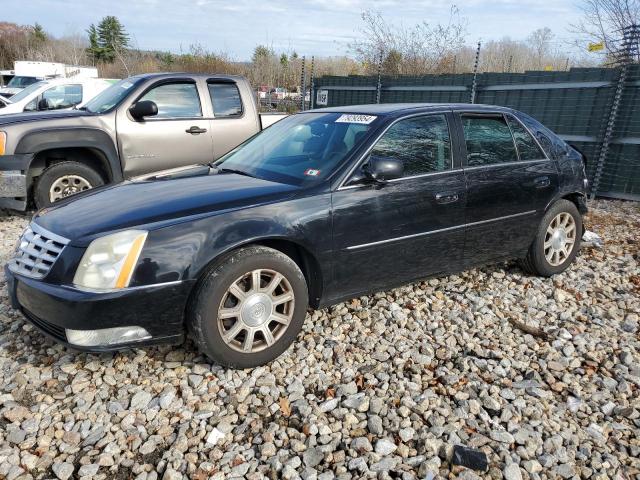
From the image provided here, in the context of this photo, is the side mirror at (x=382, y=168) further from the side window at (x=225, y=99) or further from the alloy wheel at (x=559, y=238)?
the side window at (x=225, y=99)

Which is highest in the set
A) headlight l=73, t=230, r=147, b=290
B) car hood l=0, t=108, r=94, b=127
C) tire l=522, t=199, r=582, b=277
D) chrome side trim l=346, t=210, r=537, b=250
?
car hood l=0, t=108, r=94, b=127

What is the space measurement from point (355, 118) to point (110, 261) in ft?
6.80

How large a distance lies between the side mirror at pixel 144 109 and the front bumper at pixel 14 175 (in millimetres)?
1264

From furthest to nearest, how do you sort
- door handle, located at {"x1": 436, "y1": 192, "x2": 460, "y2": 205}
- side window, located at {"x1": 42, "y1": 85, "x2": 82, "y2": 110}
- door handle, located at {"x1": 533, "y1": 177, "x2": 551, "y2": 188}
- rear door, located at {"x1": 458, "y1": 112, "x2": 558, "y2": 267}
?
side window, located at {"x1": 42, "y1": 85, "x2": 82, "y2": 110}, door handle, located at {"x1": 533, "y1": 177, "x2": 551, "y2": 188}, rear door, located at {"x1": 458, "y1": 112, "x2": 558, "y2": 267}, door handle, located at {"x1": 436, "y1": 192, "x2": 460, "y2": 205}

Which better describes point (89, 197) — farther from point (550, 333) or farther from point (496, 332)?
point (550, 333)

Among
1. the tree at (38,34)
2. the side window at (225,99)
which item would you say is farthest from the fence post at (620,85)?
the tree at (38,34)

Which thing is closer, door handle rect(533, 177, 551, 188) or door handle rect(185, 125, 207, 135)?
door handle rect(533, 177, 551, 188)

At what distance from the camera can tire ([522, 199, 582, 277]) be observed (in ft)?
14.6

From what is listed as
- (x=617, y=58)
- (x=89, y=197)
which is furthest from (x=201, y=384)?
(x=617, y=58)

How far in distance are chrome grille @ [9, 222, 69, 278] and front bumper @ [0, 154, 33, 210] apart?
2.96 m

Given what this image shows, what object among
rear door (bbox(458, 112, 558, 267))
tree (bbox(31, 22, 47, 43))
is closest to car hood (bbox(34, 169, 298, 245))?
rear door (bbox(458, 112, 558, 267))

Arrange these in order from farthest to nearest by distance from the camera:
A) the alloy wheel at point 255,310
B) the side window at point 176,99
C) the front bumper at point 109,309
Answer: the side window at point 176,99
the alloy wheel at point 255,310
the front bumper at point 109,309

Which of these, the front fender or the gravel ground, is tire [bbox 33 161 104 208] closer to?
the front fender

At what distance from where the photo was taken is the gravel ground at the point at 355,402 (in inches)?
91.3
